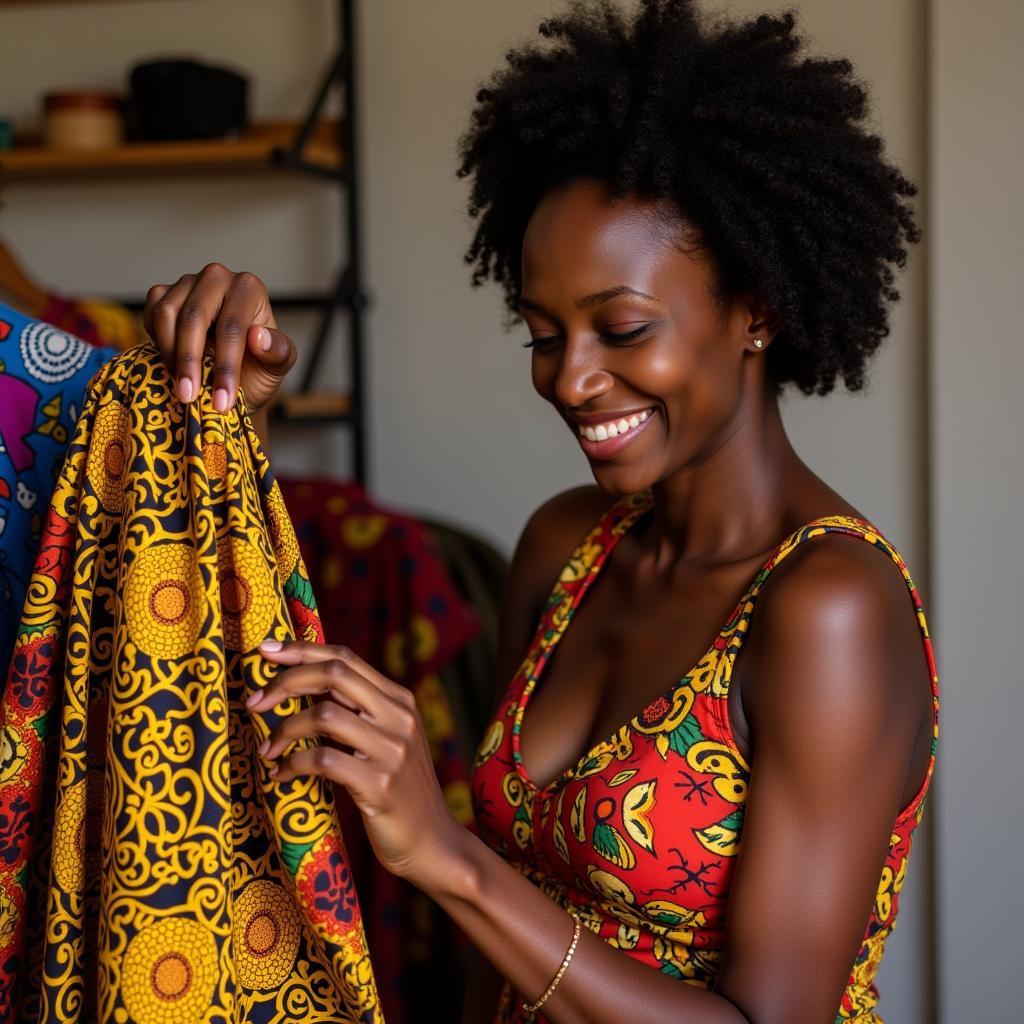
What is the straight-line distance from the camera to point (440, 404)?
9.45ft

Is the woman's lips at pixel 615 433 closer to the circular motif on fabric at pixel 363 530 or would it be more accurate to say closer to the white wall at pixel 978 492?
the circular motif on fabric at pixel 363 530

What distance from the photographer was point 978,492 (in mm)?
2469

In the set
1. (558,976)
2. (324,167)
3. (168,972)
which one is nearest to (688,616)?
(558,976)

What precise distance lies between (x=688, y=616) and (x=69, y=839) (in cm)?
63

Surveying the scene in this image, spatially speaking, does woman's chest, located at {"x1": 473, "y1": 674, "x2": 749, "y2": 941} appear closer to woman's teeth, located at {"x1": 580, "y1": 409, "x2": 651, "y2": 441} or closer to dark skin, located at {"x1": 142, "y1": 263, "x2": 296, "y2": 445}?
woman's teeth, located at {"x1": 580, "y1": 409, "x2": 651, "y2": 441}

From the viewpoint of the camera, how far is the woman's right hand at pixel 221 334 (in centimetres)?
104

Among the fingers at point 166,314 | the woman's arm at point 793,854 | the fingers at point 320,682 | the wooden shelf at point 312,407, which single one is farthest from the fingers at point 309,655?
the wooden shelf at point 312,407

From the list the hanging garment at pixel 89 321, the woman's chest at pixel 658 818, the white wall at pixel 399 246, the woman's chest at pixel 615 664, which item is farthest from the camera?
the white wall at pixel 399 246

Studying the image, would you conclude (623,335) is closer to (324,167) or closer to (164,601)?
(164,601)

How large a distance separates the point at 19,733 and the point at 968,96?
2.04 metres

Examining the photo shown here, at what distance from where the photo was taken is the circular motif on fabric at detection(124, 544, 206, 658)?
3.15 ft

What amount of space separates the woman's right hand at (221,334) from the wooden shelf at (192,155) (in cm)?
154

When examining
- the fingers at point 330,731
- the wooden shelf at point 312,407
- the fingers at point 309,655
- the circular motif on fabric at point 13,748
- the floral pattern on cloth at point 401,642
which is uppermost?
the fingers at point 309,655

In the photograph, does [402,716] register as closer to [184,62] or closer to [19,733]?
[19,733]
